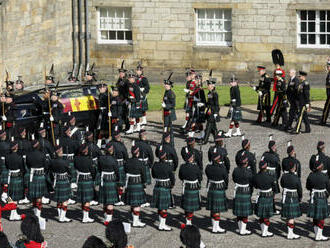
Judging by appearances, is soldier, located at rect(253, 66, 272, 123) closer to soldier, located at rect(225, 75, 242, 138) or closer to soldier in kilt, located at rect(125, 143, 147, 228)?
soldier, located at rect(225, 75, 242, 138)

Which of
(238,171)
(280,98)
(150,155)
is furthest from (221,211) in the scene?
(280,98)

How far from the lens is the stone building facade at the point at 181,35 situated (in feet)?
110

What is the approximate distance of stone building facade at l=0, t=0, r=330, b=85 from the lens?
33406 mm

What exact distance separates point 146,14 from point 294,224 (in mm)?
16851

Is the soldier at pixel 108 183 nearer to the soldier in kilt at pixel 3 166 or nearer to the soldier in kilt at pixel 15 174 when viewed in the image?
the soldier in kilt at pixel 15 174

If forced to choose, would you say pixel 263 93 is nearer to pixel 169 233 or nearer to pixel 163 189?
pixel 163 189

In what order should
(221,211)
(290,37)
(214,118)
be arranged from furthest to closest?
(290,37) < (214,118) < (221,211)

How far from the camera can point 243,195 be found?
18.4m

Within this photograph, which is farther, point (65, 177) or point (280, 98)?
point (280, 98)

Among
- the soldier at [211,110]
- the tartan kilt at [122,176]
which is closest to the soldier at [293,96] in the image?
the soldier at [211,110]

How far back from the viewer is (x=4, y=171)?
20.8m

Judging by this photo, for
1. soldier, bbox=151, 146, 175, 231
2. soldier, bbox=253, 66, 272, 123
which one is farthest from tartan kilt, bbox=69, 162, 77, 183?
soldier, bbox=253, 66, 272, 123

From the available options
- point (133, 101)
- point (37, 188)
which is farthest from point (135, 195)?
point (133, 101)

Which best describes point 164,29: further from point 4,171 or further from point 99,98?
point 4,171
